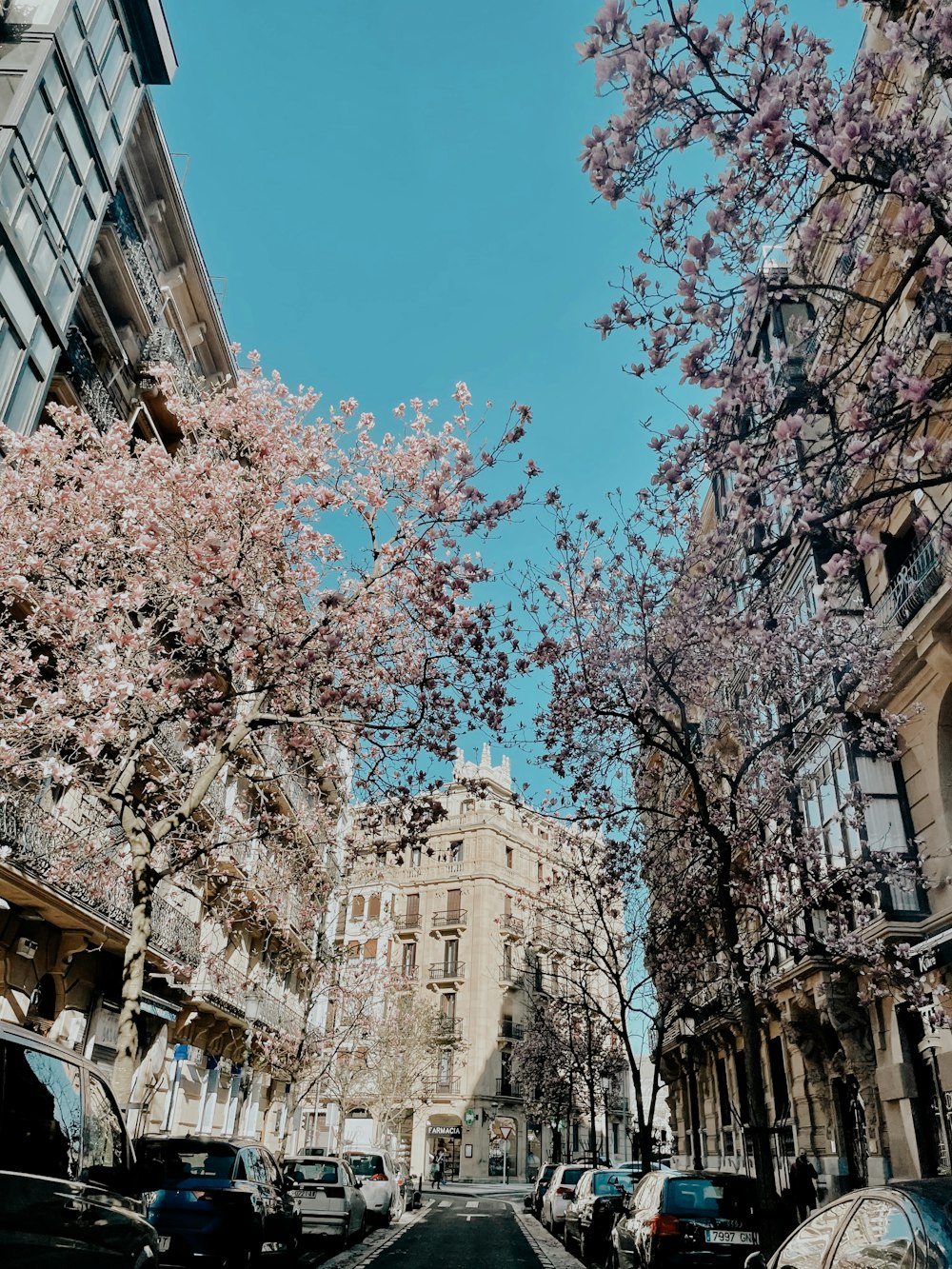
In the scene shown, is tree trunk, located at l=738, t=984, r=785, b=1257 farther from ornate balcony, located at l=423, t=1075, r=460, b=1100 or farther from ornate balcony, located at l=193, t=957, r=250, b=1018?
ornate balcony, located at l=423, t=1075, r=460, b=1100

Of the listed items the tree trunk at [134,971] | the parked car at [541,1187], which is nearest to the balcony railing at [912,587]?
the tree trunk at [134,971]

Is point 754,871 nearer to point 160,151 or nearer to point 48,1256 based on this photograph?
point 48,1256

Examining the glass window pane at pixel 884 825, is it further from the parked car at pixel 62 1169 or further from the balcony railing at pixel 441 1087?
the balcony railing at pixel 441 1087

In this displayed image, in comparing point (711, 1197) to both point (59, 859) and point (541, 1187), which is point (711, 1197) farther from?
point (541, 1187)

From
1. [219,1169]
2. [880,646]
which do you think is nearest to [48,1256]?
[219,1169]

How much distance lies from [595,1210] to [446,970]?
44.5 metres

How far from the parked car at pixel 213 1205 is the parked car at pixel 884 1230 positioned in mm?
6818

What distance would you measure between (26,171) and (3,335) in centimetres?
300

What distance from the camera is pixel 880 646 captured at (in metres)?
16.2

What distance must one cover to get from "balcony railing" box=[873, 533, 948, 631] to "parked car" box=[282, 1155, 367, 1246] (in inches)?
543

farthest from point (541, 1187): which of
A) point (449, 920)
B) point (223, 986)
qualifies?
point (449, 920)

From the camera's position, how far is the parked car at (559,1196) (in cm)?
2139

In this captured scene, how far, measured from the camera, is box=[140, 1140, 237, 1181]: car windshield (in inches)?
407

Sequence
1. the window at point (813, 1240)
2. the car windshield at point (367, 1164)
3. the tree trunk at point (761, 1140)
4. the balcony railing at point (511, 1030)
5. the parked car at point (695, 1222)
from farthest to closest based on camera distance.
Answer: the balcony railing at point (511, 1030)
the car windshield at point (367, 1164)
the tree trunk at point (761, 1140)
the parked car at point (695, 1222)
the window at point (813, 1240)
